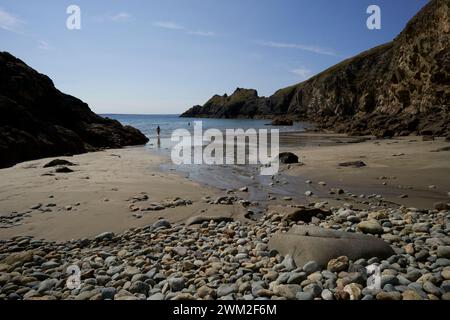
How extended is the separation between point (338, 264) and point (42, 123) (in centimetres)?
2293

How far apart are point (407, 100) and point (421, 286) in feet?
160

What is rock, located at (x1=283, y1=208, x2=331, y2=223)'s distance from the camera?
273 inches

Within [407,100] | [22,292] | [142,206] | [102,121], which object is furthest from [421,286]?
[407,100]

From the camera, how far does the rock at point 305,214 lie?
6941 millimetres

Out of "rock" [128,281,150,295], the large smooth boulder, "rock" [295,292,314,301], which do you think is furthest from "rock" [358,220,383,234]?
"rock" [128,281,150,295]

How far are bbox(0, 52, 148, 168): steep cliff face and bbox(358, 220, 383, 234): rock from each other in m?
17.5

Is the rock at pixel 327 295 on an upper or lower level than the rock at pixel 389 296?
lower

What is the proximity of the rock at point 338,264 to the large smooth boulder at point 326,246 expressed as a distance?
5.7 inches

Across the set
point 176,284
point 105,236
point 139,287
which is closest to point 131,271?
point 139,287

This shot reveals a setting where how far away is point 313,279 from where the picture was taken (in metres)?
4.03

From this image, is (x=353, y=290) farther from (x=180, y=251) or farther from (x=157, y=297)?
(x=180, y=251)

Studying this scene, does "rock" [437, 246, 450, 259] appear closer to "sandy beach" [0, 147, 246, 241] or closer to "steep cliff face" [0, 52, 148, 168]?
"sandy beach" [0, 147, 246, 241]

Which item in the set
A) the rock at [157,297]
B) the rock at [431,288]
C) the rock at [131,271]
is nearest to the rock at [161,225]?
the rock at [131,271]

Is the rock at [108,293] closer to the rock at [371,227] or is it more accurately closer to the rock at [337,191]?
the rock at [371,227]
